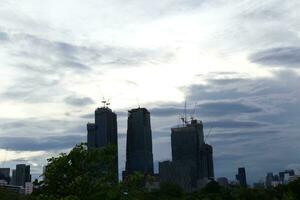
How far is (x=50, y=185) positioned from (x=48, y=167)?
0.91m

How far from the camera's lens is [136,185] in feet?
76.2

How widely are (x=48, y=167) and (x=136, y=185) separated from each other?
4.52 meters

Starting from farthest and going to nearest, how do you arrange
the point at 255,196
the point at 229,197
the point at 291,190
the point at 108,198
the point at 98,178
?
the point at 229,197
the point at 255,196
the point at 291,190
the point at 98,178
the point at 108,198

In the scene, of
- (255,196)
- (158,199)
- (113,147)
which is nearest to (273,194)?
(255,196)

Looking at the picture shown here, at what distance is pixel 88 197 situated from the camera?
22500 mm

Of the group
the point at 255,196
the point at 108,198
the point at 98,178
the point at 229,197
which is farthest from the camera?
the point at 229,197

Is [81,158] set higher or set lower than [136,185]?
higher

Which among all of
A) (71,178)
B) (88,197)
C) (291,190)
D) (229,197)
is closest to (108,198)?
(88,197)

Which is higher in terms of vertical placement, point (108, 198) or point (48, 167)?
point (48, 167)

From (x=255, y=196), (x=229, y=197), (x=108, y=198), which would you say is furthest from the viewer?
(x=229, y=197)

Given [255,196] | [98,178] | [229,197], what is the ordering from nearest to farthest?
1. [98,178]
2. [255,196]
3. [229,197]

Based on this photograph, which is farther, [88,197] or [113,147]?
[113,147]

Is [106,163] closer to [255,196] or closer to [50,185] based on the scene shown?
[50,185]

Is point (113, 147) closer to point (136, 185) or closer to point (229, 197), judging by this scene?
point (136, 185)
